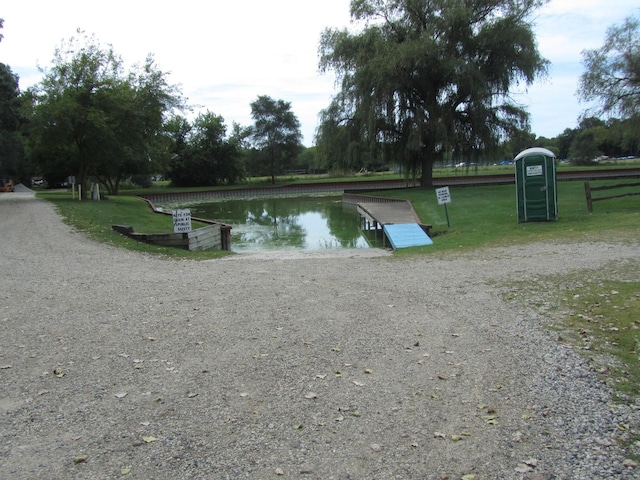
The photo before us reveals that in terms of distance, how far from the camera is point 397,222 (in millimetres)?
21438

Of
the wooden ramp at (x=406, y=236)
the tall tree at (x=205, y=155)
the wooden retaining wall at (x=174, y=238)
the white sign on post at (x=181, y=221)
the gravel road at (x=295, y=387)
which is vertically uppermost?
the tall tree at (x=205, y=155)

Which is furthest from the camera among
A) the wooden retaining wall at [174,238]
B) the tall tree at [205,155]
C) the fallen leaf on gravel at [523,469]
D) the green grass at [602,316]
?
the tall tree at [205,155]

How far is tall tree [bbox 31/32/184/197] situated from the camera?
29.0m

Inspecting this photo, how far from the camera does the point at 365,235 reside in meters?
22.7

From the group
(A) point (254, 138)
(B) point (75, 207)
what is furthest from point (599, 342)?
(A) point (254, 138)

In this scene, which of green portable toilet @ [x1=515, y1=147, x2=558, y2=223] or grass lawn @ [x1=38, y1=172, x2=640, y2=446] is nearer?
grass lawn @ [x1=38, y1=172, x2=640, y2=446]

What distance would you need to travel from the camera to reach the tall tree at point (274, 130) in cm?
6756

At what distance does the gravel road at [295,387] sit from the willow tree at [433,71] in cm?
2681

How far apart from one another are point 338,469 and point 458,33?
34318 mm

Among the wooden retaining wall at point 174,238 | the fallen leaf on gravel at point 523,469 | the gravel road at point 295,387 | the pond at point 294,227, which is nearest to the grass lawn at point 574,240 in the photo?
the gravel road at point 295,387

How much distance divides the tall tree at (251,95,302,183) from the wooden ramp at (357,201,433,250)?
39341mm

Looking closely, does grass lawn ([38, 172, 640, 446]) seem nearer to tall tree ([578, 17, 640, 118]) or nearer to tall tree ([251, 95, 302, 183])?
tall tree ([578, 17, 640, 118])

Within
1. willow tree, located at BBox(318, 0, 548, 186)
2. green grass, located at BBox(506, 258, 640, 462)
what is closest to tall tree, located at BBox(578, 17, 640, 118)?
willow tree, located at BBox(318, 0, 548, 186)

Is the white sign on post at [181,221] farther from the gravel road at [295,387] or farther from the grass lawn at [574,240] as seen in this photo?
the gravel road at [295,387]
